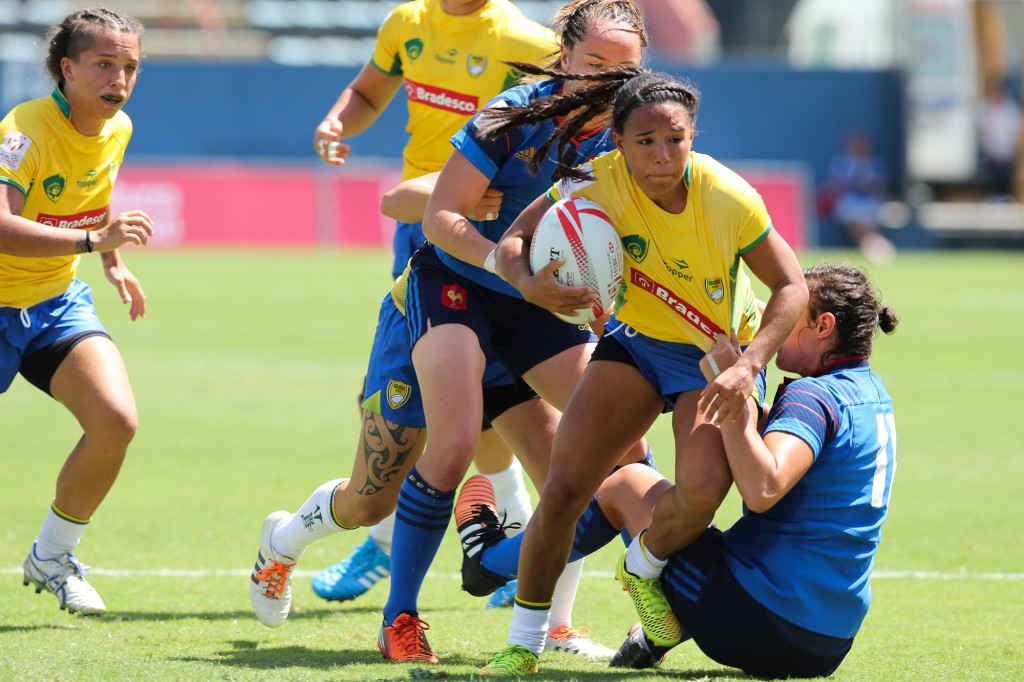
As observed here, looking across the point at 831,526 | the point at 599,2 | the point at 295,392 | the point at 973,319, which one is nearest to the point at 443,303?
the point at 599,2

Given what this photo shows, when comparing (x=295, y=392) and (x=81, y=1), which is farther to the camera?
(x=81, y=1)

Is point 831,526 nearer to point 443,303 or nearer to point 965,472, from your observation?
point 443,303

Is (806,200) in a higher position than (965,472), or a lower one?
lower

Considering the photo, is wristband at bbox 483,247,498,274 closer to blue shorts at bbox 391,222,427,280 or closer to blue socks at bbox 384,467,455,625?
blue socks at bbox 384,467,455,625

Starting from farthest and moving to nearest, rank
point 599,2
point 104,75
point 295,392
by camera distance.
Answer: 1. point 295,392
2. point 104,75
3. point 599,2

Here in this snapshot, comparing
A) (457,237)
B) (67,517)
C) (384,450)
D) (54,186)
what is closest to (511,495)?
(384,450)

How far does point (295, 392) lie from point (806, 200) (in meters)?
18.6

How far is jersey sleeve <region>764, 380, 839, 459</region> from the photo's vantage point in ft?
14.0

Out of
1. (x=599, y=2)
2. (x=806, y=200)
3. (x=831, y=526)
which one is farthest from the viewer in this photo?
(x=806, y=200)

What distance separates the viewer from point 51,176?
18.4ft

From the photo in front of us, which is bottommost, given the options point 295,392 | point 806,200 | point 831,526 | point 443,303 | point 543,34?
point 806,200

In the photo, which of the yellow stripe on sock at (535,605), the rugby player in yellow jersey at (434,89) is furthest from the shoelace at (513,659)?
the rugby player in yellow jersey at (434,89)

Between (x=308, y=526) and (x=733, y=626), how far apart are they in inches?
69.7

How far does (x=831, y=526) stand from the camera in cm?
436
